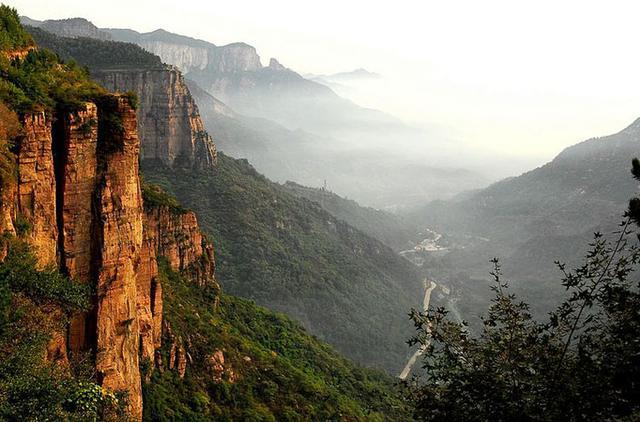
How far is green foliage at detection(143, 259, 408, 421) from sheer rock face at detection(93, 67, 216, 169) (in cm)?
5152

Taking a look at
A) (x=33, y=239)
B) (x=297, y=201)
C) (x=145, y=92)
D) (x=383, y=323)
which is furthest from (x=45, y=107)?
(x=297, y=201)

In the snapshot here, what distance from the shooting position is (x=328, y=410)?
1663 inches

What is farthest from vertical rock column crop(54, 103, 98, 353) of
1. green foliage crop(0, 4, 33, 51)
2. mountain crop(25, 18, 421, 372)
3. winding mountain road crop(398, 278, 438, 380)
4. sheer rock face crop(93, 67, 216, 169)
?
sheer rock face crop(93, 67, 216, 169)

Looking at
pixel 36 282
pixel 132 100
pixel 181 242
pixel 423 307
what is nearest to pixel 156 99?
pixel 181 242

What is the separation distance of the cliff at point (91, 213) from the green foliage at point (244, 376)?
27.6 ft

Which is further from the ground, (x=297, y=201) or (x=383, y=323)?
(x=297, y=201)

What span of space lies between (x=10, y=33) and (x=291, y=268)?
82533mm

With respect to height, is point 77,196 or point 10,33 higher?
point 10,33

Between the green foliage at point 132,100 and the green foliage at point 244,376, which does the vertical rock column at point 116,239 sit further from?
the green foliage at point 244,376

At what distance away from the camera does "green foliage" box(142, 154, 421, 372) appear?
96062 millimetres

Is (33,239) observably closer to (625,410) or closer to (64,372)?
(64,372)

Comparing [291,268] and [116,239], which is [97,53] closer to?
[291,268]

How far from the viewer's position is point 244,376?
129 ft

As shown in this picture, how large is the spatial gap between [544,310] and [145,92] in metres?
109
